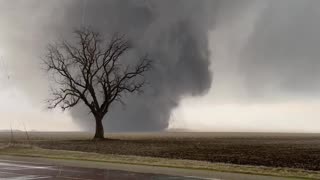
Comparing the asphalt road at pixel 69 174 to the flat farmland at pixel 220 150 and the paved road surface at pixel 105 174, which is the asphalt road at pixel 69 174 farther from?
the flat farmland at pixel 220 150

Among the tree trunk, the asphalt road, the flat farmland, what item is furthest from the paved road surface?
the tree trunk

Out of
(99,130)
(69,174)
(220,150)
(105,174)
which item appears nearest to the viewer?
(69,174)

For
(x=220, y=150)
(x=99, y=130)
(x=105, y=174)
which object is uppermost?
(x=99, y=130)

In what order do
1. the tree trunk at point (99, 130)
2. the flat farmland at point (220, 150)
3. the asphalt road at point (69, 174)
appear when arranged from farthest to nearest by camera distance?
1. the tree trunk at point (99, 130)
2. the flat farmland at point (220, 150)
3. the asphalt road at point (69, 174)

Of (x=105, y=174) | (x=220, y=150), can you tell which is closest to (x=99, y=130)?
(x=220, y=150)

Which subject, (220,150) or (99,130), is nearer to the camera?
(220,150)

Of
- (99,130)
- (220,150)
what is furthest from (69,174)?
(99,130)

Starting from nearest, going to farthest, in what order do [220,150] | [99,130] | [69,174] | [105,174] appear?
[69,174] → [105,174] → [220,150] → [99,130]

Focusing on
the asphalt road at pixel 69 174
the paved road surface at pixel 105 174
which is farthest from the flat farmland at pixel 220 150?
the asphalt road at pixel 69 174

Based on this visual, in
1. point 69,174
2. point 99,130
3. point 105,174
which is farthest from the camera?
point 99,130

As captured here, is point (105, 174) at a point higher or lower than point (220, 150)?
lower

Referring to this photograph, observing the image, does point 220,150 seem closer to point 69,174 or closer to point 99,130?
point 69,174

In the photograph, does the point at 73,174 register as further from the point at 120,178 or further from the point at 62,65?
the point at 62,65

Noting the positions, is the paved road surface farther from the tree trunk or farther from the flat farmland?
the tree trunk
